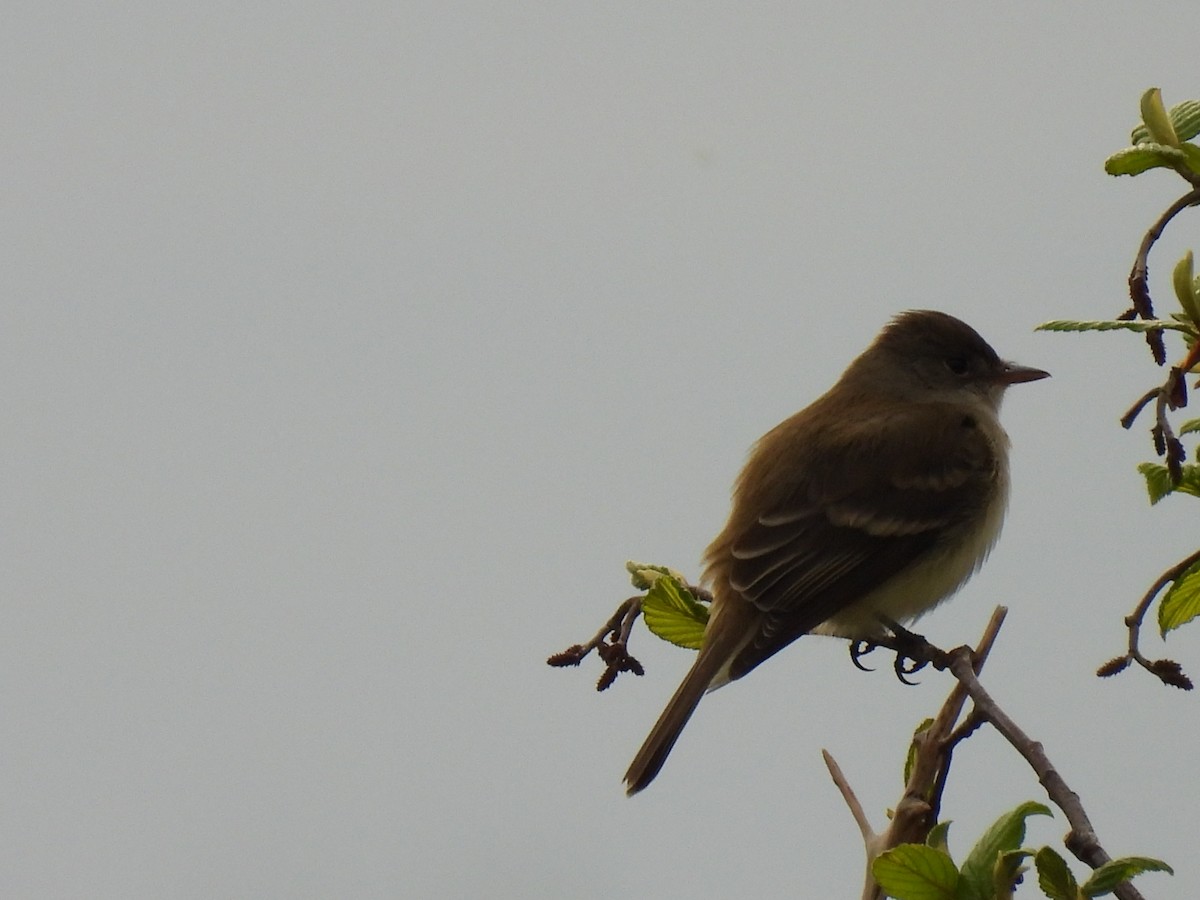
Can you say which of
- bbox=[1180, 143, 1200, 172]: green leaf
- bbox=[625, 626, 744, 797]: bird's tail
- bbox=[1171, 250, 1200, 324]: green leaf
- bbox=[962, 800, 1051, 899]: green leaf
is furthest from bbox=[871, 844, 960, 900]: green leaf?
bbox=[625, 626, 744, 797]: bird's tail

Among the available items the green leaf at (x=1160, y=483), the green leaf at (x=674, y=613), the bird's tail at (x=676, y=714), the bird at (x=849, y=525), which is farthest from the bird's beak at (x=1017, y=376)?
A: the green leaf at (x=1160, y=483)

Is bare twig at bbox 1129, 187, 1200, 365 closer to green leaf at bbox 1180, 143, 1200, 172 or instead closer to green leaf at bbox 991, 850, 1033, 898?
green leaf at bbox 1180, 143, 1200, 172

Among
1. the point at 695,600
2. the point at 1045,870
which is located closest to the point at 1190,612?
the point at 1045,870

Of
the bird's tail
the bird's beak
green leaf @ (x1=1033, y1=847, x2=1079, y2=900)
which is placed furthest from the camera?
the bird's beak

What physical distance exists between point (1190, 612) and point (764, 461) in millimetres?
3087

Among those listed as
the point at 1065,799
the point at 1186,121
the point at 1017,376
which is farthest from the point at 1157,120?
the point at 1017,376

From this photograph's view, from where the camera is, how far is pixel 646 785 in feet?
15.0

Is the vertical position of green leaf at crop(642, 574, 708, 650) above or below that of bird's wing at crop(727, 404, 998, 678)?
below

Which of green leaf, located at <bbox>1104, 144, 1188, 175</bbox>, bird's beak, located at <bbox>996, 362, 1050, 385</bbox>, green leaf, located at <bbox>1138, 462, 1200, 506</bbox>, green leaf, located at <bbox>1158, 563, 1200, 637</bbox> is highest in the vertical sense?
bird's beak, located at <bbox>996, 362, 1050, 385</bbox>

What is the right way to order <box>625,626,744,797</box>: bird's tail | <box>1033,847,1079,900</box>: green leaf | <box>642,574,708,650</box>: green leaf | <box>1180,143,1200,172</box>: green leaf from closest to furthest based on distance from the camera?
<box>1033,847,1079,900</box>: green leaf < <box>1180,143,1200,172</box>: green leaf < <box>642,574,708,650</box>: green leaf < <box>625,626,744,797</box>: bird's tail

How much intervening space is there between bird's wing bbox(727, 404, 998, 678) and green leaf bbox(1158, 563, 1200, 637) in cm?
225

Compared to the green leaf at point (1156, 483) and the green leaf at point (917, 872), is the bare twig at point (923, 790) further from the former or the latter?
the green leaf at point (1156, 483)

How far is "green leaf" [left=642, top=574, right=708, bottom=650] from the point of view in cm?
362

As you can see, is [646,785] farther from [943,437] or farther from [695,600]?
[943,437]
